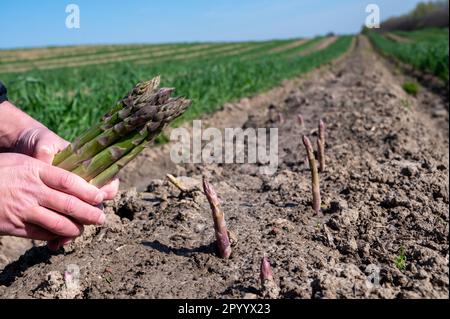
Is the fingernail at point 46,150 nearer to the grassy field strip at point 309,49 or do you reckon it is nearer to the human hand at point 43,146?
the human hand at point 43,146

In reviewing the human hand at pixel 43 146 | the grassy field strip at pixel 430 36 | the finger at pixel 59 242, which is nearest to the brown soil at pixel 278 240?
the finger at pixel 59 242

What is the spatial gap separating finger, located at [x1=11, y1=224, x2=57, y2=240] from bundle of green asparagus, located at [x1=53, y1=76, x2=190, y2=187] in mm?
348

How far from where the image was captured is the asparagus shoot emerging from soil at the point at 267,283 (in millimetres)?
2238

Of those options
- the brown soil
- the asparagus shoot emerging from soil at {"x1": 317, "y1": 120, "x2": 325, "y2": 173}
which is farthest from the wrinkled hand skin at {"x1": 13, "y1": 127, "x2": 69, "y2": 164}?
the asparagus shoot emerging from soil at {"x1": 317, "y1": 120, "x2": 325, "y2": 173}

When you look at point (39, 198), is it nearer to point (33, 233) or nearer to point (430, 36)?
point (33, 233)

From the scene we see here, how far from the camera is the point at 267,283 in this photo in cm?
226

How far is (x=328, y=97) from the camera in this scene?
9.49 m

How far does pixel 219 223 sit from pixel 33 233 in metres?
0.96

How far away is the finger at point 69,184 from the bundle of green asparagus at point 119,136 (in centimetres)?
17

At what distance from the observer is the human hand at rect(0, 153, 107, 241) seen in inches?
89.0

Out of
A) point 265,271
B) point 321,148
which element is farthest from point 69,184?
point 321,148

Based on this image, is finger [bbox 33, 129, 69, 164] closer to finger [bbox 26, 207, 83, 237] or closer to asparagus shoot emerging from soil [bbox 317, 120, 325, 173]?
finger [bbox 26, 207, 83, 237]
